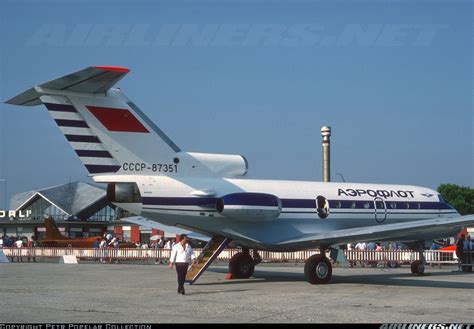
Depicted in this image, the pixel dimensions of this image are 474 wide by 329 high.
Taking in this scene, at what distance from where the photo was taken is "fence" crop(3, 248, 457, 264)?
30844 mm

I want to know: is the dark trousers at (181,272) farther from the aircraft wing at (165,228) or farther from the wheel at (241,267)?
the aircraft wing at (165,228)

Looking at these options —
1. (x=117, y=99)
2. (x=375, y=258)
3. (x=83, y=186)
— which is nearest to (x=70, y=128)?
(x=117, y=99)

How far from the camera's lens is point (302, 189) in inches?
866

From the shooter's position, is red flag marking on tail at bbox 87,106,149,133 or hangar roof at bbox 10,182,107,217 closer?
red flag marking on tail at bbox 87,106,149,133

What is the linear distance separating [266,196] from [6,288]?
7878 mm

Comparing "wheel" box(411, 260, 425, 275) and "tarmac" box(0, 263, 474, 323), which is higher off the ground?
"wheel" box(411, 260, 425, 275)

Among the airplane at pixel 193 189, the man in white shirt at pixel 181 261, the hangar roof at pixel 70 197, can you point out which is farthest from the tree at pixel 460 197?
the man in white shirt at pixel 181 261

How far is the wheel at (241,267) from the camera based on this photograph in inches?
872

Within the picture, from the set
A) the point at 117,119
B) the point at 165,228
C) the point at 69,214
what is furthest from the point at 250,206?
the point at 69,214

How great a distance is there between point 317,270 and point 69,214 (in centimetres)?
6624

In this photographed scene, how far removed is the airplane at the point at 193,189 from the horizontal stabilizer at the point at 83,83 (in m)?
0.03

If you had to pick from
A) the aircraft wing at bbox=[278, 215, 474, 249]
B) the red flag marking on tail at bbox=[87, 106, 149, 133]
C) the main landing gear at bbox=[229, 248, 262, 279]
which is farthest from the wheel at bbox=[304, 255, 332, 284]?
the red flag marking on tail at bbox=[87, 106, 149, 133]

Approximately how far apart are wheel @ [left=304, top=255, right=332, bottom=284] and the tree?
231 ft

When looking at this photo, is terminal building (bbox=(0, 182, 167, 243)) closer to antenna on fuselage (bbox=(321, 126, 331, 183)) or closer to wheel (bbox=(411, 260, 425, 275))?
antenna on fuselage (bbox=(321, 126, 331, 183))
